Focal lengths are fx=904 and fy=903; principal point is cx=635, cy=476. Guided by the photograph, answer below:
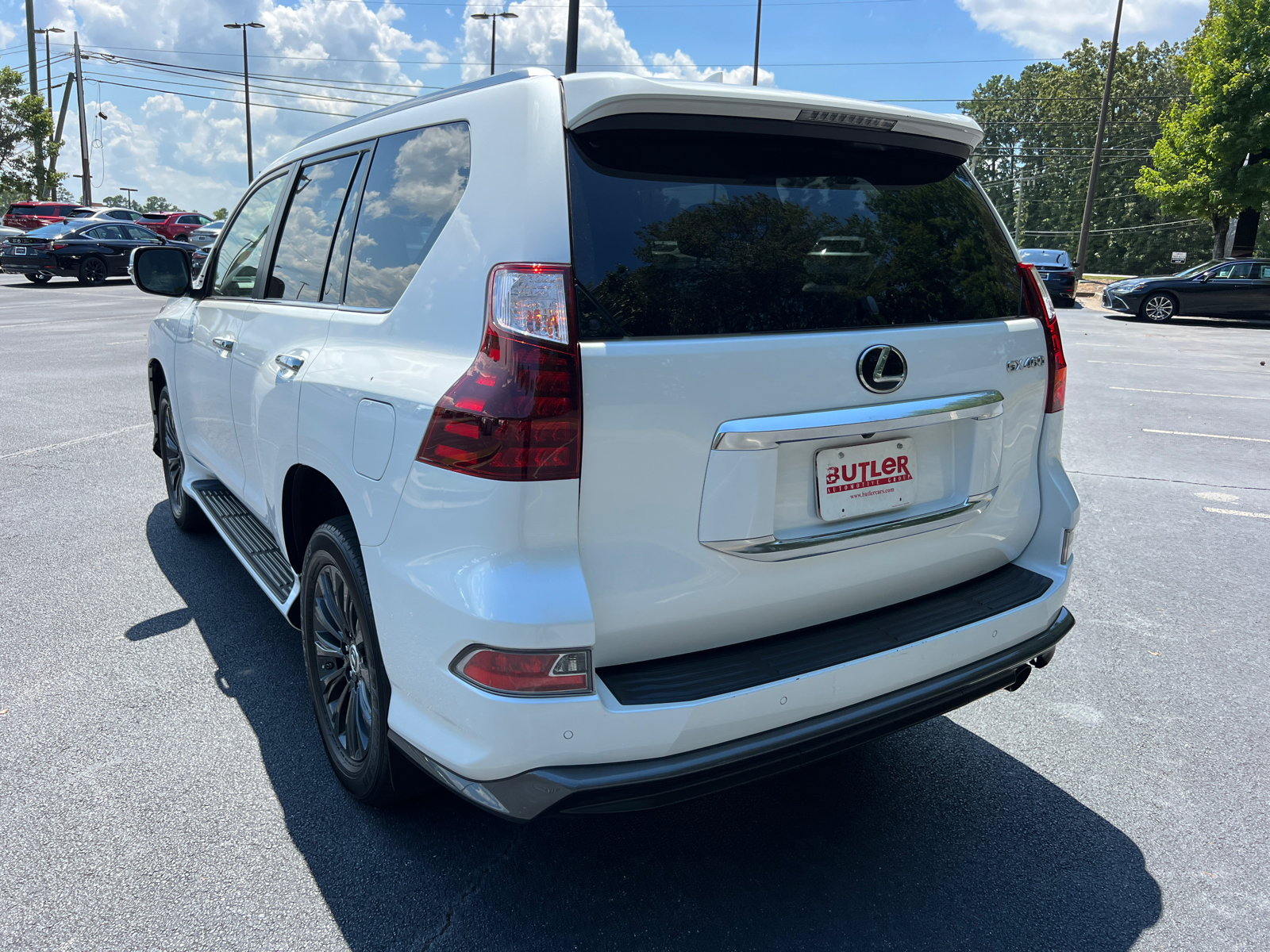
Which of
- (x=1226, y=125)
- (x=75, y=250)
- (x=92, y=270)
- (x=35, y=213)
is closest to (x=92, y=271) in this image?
(x=92, y=270)

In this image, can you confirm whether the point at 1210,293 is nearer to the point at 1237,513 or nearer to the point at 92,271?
the point at 1237,513

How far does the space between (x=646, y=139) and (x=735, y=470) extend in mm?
784

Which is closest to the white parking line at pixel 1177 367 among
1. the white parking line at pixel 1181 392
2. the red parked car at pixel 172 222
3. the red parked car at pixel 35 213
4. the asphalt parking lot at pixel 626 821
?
the white parking line at pixel 1181 392

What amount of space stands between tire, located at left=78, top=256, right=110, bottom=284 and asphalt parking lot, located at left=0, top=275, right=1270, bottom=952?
25165 mm

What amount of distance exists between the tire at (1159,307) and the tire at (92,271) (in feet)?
93.4

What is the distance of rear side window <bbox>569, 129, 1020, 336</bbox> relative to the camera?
6.57ft

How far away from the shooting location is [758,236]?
85.0 inches

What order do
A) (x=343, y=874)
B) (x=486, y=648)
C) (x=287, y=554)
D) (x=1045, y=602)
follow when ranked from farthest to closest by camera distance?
1. (x=287, y=554)
2. (x=1045, y=602)
3. (x=343, y=874)
4. (x=486, y=648)

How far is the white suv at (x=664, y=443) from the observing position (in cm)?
192

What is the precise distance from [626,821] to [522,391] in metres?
1.45

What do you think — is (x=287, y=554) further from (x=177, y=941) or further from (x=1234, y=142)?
(x=1234, y=142)

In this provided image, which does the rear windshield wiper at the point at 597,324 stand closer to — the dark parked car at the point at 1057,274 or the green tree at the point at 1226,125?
the dark parked car at the point at 1057,274

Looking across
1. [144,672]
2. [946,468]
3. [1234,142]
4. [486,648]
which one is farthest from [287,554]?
[1234,142]

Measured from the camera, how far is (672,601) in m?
2.04
